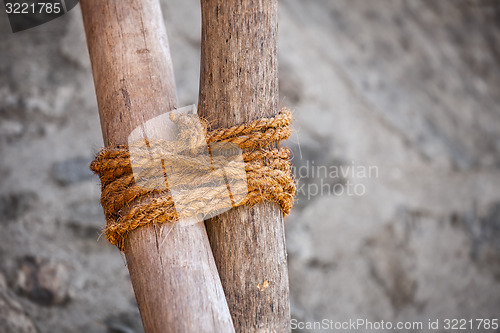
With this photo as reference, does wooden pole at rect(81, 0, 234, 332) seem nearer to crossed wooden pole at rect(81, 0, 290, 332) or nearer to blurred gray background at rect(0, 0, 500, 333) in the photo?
crossed wooden pole at rect(81, 0, 290, 332)

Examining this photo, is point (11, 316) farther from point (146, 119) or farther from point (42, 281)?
point (146, 119)

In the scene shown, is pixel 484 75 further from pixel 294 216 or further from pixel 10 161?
pixel 10 161

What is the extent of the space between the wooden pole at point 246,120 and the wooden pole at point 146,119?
0.14 ft

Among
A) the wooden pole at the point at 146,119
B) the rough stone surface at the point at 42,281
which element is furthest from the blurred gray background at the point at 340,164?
the wooden pole at the point at 146,119

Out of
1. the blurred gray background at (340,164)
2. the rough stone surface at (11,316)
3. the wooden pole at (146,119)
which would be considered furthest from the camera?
the blurred gray background at (340,164)

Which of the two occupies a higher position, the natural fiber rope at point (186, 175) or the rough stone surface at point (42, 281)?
the natural fiber rope at point (186, 175)

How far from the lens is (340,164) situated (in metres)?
1.65

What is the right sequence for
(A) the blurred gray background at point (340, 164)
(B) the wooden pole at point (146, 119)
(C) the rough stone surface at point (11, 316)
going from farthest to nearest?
1. (A) the blurred gray background at point (340, 164)
2. (C) the rough stone surface at point (11, 316)
3. (B) the wooden pole at point (146, 119)

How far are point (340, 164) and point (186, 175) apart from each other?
116 cm

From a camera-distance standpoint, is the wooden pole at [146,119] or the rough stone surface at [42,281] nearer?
the wooden pole at [146,119]

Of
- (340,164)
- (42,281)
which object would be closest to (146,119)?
(42,281)

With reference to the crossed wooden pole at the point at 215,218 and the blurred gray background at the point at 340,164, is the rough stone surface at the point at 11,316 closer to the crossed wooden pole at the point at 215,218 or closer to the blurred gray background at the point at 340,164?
the blurred gray background at the point at 340,164

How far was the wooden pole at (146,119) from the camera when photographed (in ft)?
1.74

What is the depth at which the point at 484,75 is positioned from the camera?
1836mm
